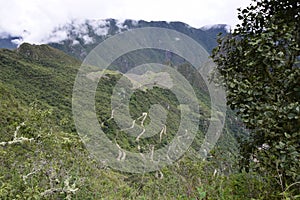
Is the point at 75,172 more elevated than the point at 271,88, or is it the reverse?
the point at 271,88

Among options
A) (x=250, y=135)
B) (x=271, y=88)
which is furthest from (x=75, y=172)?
(x=271, y=88)

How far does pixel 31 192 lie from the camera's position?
3678mm

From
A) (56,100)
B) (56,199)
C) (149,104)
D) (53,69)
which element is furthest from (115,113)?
(56,199)

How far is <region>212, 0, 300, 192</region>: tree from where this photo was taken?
2.94 metres

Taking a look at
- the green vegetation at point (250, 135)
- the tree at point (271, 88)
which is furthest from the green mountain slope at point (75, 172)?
the tree at point (271, 88)

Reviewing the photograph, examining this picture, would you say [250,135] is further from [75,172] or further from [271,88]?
[75,172]

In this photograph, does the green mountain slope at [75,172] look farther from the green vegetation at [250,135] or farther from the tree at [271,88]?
the tree at [271,88]

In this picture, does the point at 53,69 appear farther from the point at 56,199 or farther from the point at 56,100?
the point at 56,199

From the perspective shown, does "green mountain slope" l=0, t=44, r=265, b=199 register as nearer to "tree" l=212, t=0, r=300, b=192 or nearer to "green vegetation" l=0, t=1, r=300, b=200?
"green vegetation" l=0, t=1, r=300, b=200

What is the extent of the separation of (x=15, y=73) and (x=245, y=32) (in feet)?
387

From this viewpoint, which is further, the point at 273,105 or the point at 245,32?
the point at 245,32

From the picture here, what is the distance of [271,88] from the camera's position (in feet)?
10.6

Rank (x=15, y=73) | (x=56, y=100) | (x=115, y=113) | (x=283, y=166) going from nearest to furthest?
(x=283, y=166), (x=115, y=113), (x=56, y=100), (x=15, y=73)

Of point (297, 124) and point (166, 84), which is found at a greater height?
point (297, 124)
